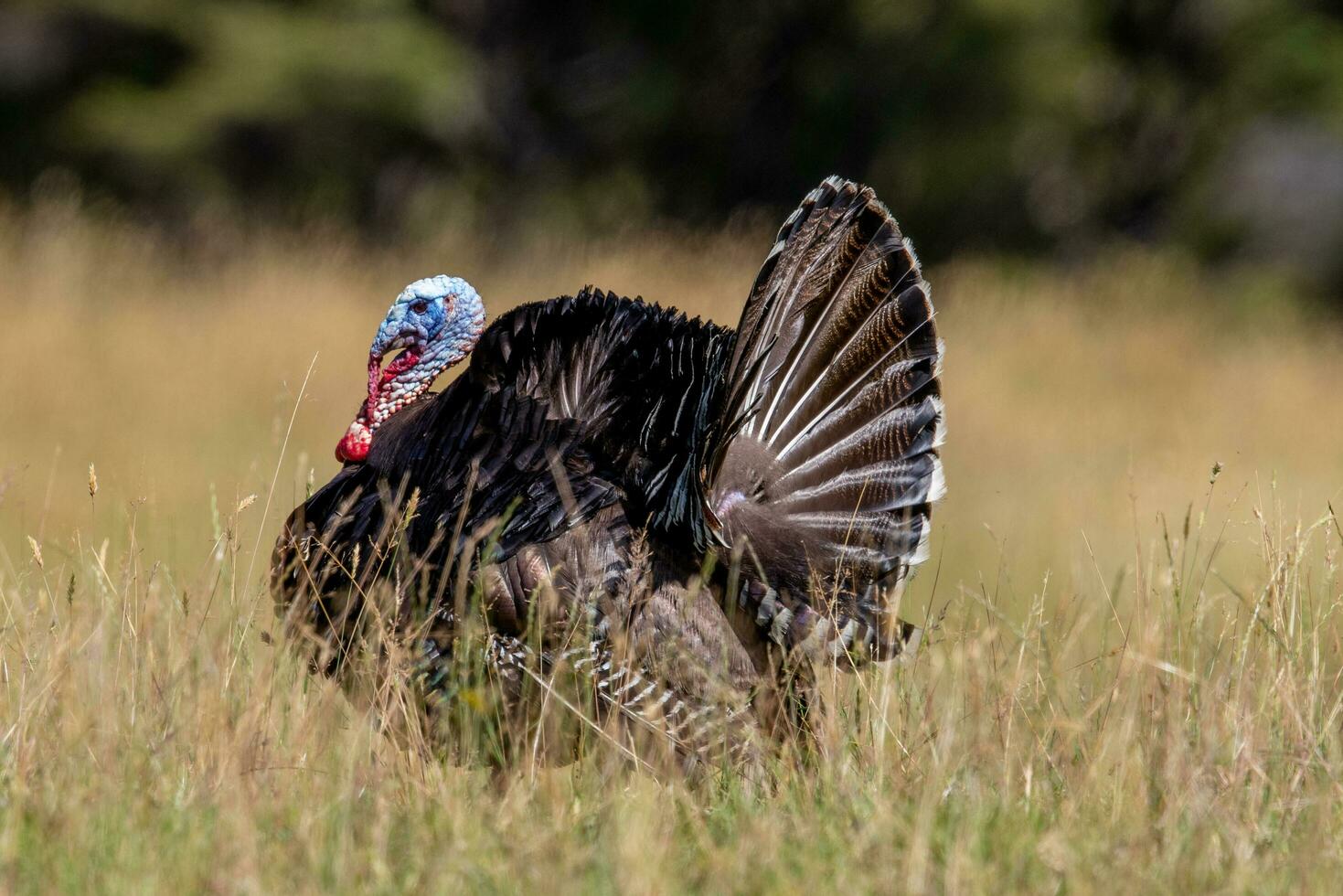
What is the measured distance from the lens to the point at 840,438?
4.15 meters

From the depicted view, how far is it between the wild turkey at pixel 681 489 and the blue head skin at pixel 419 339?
326 millimetres

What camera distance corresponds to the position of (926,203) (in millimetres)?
18859

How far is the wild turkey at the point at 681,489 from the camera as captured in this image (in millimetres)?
3832

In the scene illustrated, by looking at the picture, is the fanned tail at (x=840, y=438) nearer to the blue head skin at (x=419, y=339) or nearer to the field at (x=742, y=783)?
the field at (x=742, y=783)

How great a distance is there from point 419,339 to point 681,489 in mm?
1178

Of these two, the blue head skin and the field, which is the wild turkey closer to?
the field

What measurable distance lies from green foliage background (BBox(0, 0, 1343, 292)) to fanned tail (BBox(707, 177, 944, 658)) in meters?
13.3

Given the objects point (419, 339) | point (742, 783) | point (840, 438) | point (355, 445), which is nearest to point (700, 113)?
point (419, 339)

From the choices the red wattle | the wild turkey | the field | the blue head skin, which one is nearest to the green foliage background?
the field

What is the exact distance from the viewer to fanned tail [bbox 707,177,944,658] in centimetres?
401

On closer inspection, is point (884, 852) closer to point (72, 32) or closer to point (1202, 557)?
point (1202, 557)

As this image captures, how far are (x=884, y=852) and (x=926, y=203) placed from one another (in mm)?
16659

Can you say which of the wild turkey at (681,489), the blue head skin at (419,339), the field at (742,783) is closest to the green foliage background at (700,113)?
the field at (742,783)

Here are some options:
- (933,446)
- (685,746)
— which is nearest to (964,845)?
(685,746)
